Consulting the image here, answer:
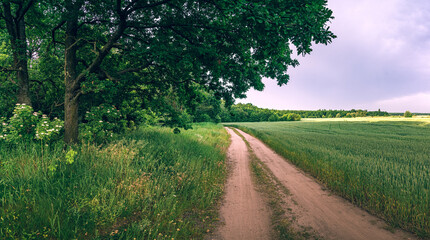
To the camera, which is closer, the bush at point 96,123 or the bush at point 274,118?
the bush at point 96,123

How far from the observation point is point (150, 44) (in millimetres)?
6203

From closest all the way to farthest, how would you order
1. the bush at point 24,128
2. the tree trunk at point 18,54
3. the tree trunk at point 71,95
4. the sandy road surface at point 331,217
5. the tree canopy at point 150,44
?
the sandy road surface at point 331,217
the tree canopy at point 150,44
the bush at point 24,128
the tree trunk at point 71,95
the tree trunk at point 18,54

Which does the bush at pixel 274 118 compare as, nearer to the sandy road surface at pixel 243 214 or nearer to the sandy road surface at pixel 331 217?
the sandy road surface at pixel 331 217

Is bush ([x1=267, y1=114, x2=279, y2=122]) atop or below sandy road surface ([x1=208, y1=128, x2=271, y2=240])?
atop

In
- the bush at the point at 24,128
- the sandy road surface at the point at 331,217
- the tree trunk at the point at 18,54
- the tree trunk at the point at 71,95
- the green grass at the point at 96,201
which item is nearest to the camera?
the green grass at the point at 96,201

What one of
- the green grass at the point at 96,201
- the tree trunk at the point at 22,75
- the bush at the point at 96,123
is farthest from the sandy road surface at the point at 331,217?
the tree trunk at the point at 22,75

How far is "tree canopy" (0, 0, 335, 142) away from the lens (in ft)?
14.6

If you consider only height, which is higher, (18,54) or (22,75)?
(18,54)

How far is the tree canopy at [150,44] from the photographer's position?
4457 mm

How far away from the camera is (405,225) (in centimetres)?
393

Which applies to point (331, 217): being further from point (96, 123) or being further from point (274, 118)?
point (274, 118)

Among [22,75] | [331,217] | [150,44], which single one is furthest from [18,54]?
[331,217]

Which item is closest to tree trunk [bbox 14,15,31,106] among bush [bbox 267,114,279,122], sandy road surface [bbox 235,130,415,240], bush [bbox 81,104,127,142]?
bush [bbox 81,104,127,142]

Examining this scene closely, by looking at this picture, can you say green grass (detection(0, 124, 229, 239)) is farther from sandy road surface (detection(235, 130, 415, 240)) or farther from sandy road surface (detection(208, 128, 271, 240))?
sandy road surface (detection(235, 130, 415, 240))
